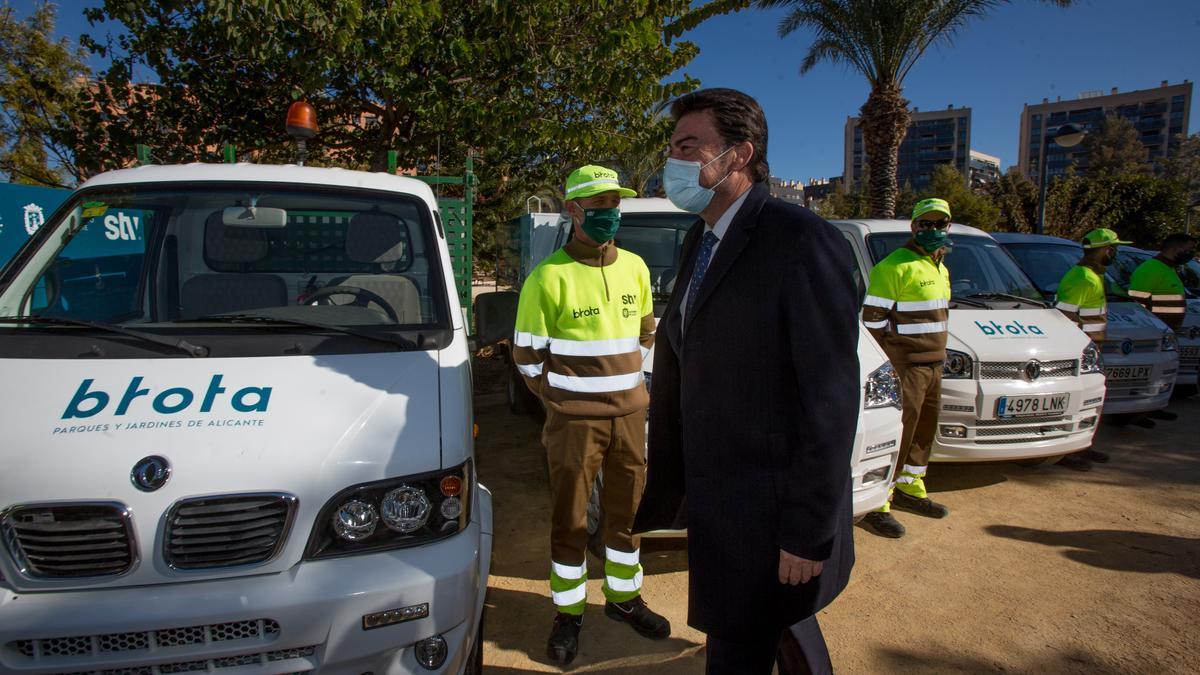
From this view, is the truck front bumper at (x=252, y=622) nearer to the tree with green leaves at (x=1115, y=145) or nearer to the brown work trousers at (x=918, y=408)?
the brown work trousers at (x=918, y=408)

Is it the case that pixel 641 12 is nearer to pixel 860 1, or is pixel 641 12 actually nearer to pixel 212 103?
pixel 212 103

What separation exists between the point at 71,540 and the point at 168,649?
40cm

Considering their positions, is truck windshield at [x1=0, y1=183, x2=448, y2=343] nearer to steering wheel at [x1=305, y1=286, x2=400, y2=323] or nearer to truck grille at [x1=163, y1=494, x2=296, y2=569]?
steering wheel at [x1=305, y1=286, x2=400, y2=323]

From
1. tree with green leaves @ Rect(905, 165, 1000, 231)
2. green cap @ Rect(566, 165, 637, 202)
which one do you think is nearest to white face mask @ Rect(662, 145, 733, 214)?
green cap @ Rect(566, 165, 637, 202)

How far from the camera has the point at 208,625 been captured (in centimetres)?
181

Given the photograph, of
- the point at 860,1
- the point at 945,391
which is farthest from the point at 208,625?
the point at 860,1

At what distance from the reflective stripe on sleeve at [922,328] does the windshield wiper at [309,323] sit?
3335mm

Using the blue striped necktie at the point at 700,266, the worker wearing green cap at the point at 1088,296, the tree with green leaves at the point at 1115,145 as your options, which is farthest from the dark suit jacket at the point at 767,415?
the tree with green leaves at the point at 1115,145

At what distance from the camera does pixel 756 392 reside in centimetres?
Answer: 168

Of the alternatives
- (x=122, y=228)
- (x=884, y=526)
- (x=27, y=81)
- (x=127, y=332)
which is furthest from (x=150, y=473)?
(x=27, y=81)

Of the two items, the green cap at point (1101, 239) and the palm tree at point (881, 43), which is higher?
the palm tree at point (881, 43)

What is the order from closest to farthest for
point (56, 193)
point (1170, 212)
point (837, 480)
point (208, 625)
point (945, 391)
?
point (837, 480)
point (208, 625)
point (945, 391)
point (56, 193)
point (1170, 212)

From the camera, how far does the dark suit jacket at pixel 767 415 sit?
5.24ft

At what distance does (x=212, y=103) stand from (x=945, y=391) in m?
8.15
